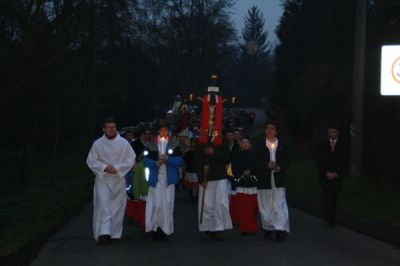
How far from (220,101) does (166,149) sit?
1.28 m

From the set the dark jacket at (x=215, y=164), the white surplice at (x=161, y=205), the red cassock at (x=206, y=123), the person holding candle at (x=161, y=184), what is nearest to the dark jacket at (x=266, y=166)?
the dark jacket at (x=215, y=164)

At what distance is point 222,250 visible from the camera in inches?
402

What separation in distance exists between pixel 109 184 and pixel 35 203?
6790mm

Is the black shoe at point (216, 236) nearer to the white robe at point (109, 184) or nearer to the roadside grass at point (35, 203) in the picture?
the white robe at point (109, 184)

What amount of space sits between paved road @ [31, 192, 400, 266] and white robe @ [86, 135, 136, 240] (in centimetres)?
32

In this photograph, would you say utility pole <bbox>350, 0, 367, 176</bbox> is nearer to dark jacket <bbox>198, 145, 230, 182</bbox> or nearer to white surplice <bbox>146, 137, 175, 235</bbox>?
dark jacket <bbox>198, 145, 230, 182</bbox>

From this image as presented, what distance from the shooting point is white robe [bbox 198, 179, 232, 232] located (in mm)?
11328

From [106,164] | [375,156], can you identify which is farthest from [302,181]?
[106,164]

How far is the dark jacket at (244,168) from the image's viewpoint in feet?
38.9

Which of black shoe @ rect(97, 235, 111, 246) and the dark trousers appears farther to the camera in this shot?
the dark trousers

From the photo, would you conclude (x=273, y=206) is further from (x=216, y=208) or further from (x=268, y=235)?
(x=216, y=208)

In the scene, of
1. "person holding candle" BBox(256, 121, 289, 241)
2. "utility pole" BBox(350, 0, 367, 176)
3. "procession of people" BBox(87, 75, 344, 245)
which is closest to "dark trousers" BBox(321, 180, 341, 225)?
"procession of people" BBox(87, 75, 344, 245)

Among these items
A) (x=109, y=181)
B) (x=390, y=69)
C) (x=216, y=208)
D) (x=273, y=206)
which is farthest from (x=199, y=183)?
(x=390, y=69)

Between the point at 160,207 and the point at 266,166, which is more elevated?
the point at 266,166
